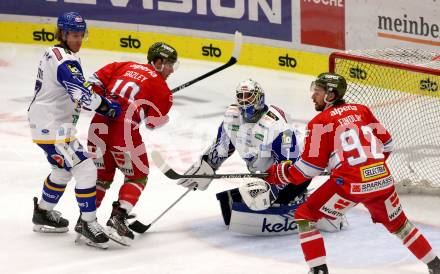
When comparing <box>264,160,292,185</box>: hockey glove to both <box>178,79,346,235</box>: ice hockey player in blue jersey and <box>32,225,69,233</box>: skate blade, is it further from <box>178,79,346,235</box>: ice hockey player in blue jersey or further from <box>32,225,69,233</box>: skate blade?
<box>32,225,69,233</box>: skate blade

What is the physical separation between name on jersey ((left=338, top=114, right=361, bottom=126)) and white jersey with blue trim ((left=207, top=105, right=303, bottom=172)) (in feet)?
2.80

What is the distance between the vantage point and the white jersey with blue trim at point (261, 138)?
5.91 metres

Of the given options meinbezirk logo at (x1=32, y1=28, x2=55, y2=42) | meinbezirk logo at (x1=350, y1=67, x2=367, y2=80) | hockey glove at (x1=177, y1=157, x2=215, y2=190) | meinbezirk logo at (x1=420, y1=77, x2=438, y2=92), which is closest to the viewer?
hockey glove at (x1=177, y1=157, x2=215, y2=190)

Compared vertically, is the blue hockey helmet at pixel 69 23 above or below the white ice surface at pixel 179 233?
above

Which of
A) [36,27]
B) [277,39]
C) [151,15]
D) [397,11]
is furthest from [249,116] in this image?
[36,27]

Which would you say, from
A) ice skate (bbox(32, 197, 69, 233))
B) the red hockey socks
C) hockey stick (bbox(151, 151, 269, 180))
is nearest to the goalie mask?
hockey stick (bbox(151, 151, 269, 180))

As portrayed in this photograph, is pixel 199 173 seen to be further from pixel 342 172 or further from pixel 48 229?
pixel 342 172

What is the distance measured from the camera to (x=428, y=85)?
24.4 feet

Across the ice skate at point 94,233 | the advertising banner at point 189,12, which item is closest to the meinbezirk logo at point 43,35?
the advertising banner at point 189,12

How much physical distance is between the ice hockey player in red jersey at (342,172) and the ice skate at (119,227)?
48.8 inches

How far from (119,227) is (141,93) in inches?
31.2

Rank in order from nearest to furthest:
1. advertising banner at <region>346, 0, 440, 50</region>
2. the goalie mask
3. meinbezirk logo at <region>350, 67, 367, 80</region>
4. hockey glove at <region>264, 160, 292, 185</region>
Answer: hockey glove at <region>264, 160, 292, 185</region>, the goalie mask, meinbezirk logo at <region>350, 67, 367, 80</region>, advertising banner at <region>346, 0, 440, 50</region>

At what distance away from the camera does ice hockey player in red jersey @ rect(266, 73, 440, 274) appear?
5035mm

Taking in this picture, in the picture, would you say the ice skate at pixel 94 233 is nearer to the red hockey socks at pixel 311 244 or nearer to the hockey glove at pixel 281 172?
the hockey glove at pixel 281 172
